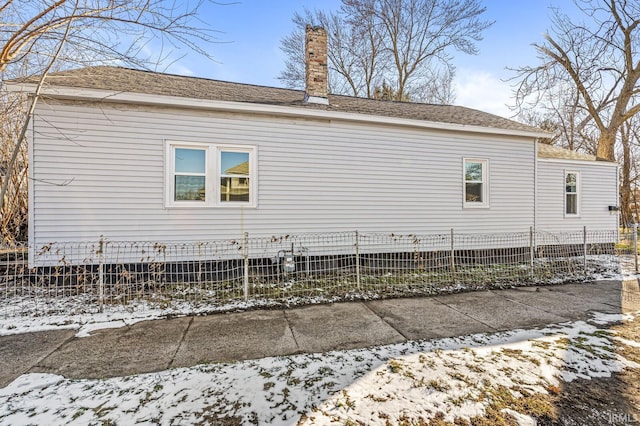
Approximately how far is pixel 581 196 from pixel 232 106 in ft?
35.9

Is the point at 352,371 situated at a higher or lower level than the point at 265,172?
lower

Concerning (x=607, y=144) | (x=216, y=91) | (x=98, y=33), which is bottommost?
(x=98, y=33)

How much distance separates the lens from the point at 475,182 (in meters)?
7.94

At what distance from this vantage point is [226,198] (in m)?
A: 6.17

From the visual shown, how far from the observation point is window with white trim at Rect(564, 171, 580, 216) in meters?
9.22

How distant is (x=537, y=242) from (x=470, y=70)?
9.81 metres

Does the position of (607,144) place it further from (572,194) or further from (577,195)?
(572,194)

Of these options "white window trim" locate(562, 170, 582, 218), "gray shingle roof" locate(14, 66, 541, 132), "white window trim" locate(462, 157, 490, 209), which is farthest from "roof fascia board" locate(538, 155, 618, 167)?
"white window trim" locate(462, 157, 490, 209)

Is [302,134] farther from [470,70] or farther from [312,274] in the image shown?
[470,70]

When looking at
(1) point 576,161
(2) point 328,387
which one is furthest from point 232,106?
(1) point 576,161

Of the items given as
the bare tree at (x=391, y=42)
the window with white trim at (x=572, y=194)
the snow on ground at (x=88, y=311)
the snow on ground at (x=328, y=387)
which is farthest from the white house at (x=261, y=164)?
the bare tree at (x=391, y=42)

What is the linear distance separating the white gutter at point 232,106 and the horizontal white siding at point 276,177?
0.19 metres

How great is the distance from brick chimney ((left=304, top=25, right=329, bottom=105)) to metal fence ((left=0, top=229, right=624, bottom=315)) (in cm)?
359

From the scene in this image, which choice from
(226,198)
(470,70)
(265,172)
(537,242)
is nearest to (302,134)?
(265,172)
